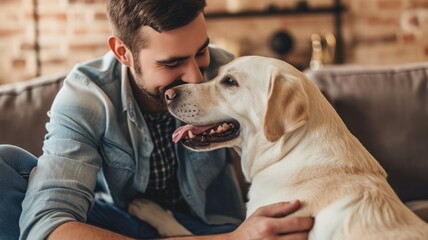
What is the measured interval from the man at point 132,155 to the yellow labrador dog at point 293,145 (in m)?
0.07

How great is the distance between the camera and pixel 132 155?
1729mm

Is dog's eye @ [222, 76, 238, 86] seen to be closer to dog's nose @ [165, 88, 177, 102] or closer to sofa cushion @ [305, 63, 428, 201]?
dog's nose @ [165, 88, 177, 102]

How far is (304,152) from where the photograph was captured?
1387mm

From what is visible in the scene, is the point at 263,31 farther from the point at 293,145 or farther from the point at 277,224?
the point at 277,224

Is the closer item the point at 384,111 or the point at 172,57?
the point at 172,57

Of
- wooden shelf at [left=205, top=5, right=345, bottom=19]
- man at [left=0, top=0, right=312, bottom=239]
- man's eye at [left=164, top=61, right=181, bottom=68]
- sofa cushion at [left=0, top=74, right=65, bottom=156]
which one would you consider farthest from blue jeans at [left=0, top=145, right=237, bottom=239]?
wooden shelf at [left=205, top=5, right=345, bottom=19]

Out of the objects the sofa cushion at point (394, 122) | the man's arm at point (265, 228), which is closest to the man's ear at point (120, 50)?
the man's arm at point (265, 228)

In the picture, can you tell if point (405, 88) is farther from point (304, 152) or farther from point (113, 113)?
point (113, 113)

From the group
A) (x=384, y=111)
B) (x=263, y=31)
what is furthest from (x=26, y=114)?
(x=263, y=31)

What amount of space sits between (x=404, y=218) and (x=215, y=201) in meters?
0.82

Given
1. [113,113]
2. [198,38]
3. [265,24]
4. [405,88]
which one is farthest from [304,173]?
[265,24]

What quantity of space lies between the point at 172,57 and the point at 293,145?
42 cm

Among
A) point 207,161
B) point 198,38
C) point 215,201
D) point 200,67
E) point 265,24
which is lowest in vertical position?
point 265,24

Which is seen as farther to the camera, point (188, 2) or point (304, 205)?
point (188, 2)
